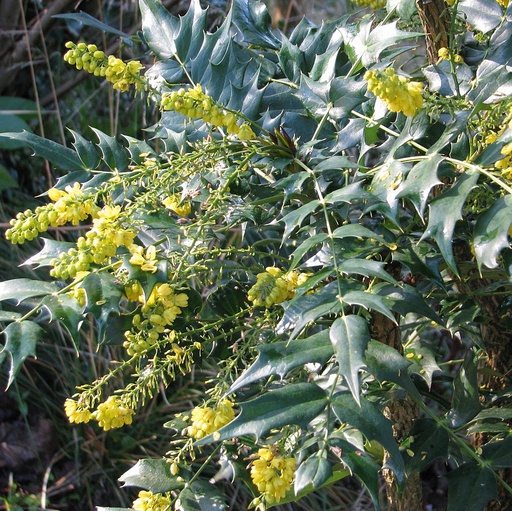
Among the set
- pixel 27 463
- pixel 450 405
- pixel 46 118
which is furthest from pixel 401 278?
pixel 46 118

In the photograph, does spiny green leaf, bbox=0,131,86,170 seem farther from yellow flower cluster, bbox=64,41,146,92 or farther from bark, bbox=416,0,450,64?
bark, bbox=416,0,450,64

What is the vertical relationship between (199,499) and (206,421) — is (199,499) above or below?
below

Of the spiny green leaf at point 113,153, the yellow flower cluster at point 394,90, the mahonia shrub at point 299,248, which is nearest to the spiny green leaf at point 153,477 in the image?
the mahonia shrub at point 299,248

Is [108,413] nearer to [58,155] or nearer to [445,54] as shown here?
[58,155]

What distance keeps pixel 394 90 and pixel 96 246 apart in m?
0.40

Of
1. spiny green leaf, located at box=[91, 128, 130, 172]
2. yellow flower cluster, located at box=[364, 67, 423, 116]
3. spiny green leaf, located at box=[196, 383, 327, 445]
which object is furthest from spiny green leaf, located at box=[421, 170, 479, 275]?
spiny green leaf, located at box=[91, 128, 130, 172]

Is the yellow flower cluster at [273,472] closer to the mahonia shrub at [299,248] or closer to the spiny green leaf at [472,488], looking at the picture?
the mahonia shrub at [299,248]

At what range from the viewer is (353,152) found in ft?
6.91

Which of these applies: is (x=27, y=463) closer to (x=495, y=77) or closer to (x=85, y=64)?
(x=85, y=64)

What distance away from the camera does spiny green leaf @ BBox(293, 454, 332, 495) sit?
31.1 inches

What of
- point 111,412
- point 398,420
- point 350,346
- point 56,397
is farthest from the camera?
point 56,397

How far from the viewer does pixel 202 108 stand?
2.99 feet

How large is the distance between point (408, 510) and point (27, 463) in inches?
63.5

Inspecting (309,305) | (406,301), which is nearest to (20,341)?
(309,305)
